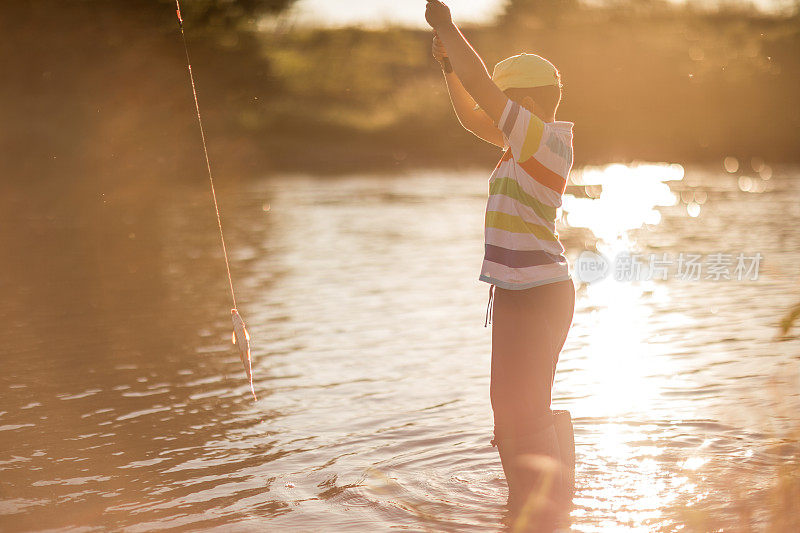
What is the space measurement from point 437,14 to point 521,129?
575mm

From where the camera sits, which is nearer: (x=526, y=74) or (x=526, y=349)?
(x=526, y=74)

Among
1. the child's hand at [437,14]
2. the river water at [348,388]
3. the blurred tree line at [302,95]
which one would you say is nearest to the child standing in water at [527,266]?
the child's hand at [437,14]

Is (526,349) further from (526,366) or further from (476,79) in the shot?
(476,79)

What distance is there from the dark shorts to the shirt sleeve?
1.98 feet

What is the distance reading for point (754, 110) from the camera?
5712cm

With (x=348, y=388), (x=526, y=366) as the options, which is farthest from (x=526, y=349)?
(x=348, y=388)

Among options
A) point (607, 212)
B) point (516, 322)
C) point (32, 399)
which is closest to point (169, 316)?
point (32, 399)

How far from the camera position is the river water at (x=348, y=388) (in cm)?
541

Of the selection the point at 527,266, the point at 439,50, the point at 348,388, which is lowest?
the point at 348,388

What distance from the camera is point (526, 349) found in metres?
4.46

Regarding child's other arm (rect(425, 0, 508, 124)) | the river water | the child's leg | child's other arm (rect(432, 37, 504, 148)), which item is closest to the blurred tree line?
the river water

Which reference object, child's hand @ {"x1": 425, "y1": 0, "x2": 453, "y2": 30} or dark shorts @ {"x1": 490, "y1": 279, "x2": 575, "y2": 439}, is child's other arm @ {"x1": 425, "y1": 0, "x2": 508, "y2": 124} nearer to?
child's hand @ {"x1": 425, "y1": 0, "x2": 453, "y2": 30}

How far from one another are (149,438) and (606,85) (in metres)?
60.4

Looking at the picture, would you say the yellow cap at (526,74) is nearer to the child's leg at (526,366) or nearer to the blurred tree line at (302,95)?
the child's leg at (526,366)
